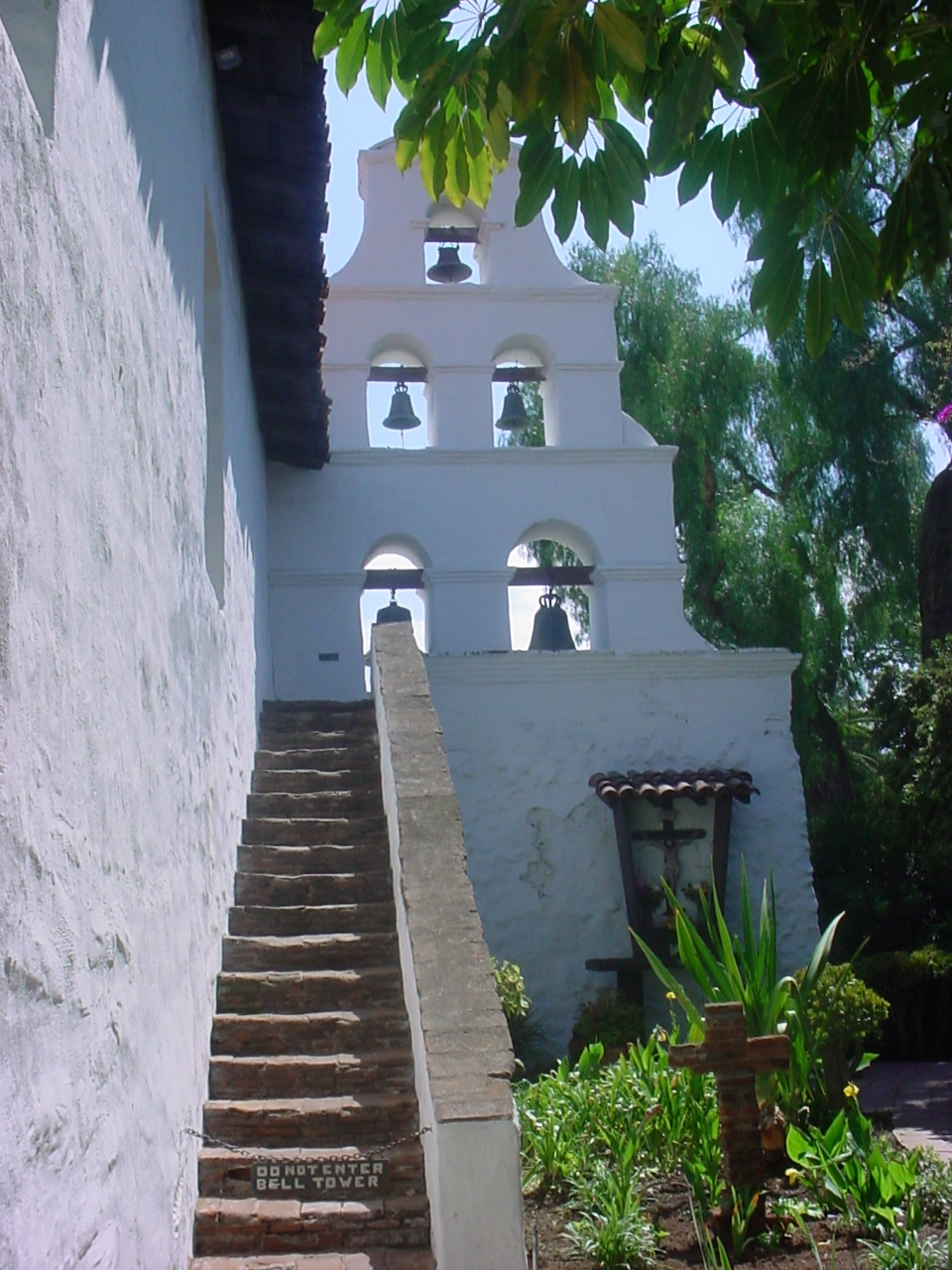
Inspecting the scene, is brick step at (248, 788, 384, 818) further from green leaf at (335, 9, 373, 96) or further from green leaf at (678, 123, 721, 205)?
green leaf at (678, 123, 721, 205)

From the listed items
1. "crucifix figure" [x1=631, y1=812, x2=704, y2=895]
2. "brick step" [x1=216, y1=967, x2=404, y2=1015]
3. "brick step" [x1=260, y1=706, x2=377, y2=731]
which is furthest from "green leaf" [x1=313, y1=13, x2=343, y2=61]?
"crucifix figure" [x1=631, y1=812, x2=704, y2=895]

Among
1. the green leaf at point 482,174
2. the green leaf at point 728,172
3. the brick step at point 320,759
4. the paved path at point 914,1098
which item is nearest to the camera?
the green leaf at point 728,172

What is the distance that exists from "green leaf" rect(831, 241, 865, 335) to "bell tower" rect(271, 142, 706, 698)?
7.52 metres

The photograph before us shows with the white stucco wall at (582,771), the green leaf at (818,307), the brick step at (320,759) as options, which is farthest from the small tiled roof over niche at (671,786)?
the green leaf at (818,307)

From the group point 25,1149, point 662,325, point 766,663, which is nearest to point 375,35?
point 25,1149

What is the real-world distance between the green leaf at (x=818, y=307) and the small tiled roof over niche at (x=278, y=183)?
3.93 m

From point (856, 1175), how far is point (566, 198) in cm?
328

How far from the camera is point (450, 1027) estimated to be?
13.9 ft

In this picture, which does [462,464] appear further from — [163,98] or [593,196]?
[593,196]

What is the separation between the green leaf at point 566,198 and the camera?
282 centimetres

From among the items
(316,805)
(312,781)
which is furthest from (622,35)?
(312,781)

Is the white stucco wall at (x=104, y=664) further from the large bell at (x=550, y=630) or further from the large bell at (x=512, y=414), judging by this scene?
the large bell at (x=512, y=414)

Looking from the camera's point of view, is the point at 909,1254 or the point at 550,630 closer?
the point at 909,1254

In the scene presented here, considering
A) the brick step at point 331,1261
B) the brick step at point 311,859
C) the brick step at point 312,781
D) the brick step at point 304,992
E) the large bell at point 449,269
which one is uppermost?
the large bell at point 449,269
